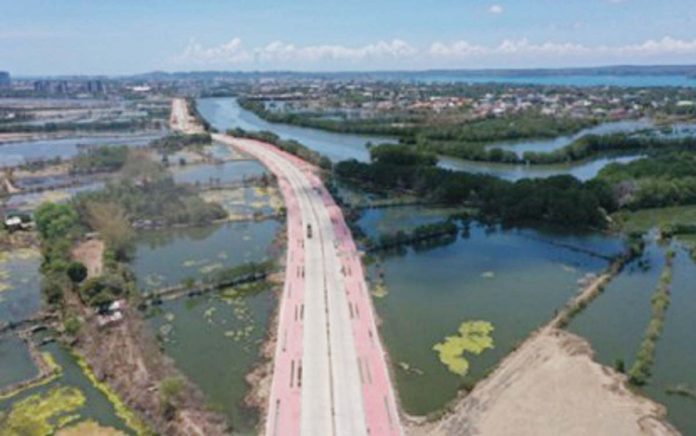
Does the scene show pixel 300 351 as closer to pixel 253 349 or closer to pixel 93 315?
pixel 253 349

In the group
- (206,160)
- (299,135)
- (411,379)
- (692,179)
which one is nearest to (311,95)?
(299,135)

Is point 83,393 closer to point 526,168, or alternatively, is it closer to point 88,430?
point 88,430

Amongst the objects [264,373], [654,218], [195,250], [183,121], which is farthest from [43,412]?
[183,121]

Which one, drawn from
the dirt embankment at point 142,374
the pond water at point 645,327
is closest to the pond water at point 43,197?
the dirt embankment at point 142,374

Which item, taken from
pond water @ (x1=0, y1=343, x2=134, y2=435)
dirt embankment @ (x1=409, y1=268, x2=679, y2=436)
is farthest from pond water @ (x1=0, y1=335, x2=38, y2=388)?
dirt embankment @ (x1=409, y1=268, x2=679, y2=436)

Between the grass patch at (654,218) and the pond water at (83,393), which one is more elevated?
the grass patch at (654,218)

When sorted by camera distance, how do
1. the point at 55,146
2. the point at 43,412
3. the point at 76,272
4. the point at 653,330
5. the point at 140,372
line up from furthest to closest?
the point at 55,146 → the point at 76,272 → the point at 653,330 → the point at 140,372 → the point at 43,412

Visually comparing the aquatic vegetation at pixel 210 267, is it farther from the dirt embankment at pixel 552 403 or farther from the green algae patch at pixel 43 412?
the dirt embankment at pixel 552 403
